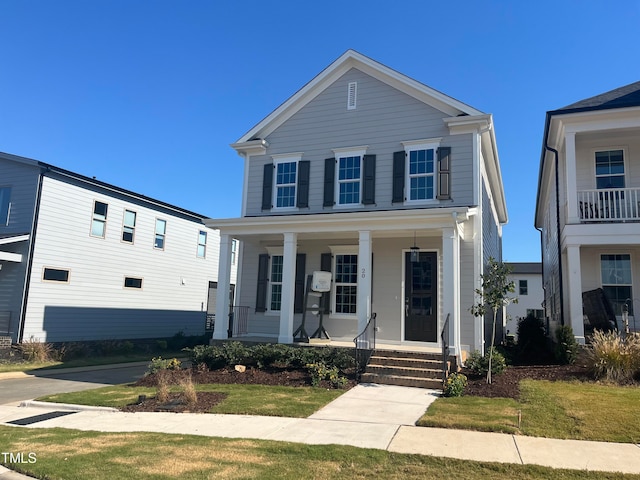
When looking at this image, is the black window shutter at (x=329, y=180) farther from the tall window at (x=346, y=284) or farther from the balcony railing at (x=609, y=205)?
the balcony railing at (x=609, y=205)

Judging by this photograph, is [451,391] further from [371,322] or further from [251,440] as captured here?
[251,440]

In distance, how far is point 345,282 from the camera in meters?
13.3

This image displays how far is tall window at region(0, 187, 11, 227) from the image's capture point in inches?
646

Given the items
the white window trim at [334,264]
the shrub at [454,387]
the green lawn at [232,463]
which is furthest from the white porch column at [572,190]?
the green lawn at [232,463]

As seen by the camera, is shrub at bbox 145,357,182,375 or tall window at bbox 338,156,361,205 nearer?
shrub at bbox 145,357,182,375

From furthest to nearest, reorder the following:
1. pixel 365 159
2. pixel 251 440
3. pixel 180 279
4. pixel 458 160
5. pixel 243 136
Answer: pixel 180 279 → pixel 243 136 → pixel 365 159 → pixel 458 160 → pixel 251 440

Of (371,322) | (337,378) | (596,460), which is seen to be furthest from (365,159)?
(596,460)

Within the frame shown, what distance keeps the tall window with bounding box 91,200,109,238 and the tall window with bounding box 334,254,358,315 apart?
34.5 feet

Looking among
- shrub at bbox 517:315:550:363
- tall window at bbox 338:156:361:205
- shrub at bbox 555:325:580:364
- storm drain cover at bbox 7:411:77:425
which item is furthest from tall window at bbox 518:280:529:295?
storm drain cover at bbox 7:411:77:425

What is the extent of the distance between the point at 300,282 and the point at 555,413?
8.09m

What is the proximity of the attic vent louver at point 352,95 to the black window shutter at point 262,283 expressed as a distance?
5.24 meters

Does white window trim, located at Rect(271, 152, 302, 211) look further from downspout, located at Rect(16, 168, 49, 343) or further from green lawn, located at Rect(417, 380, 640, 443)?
downspout, located at Rect(16, 168, 49, 343)

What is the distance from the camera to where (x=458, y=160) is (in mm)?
12492

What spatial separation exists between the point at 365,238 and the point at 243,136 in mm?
6003
